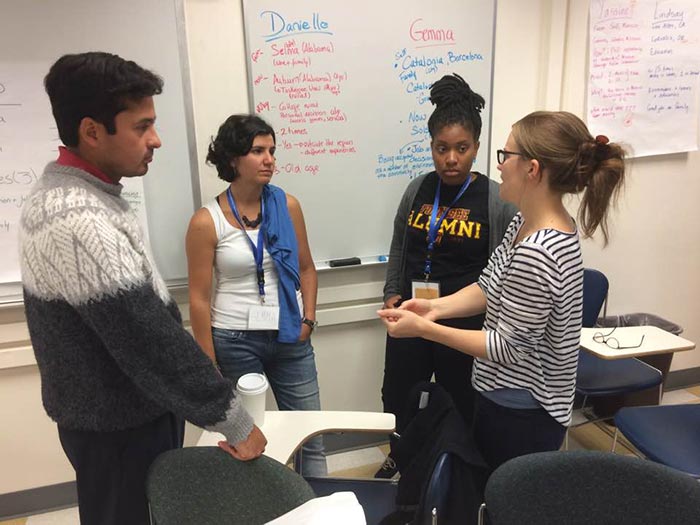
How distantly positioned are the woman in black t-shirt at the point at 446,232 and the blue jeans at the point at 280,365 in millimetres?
395

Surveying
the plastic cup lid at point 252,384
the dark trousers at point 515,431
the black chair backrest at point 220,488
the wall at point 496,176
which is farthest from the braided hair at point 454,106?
the black chair backrest at point 220,488

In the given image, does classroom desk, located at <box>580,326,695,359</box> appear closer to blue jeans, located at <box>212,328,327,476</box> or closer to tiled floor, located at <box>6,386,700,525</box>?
tiled floor, located at <box>6,386,700,525</box>

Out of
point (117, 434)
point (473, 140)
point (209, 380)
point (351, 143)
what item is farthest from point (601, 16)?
point (117, 434)

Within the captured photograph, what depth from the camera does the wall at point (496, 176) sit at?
201cm

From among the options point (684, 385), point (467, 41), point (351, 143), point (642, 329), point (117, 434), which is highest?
point (467, 41)

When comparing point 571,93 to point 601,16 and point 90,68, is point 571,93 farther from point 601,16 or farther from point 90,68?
point 90,68

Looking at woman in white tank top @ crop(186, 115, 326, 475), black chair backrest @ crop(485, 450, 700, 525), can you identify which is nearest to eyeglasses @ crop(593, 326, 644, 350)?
black chair backrest @ crop(485, 450, 700, 525)

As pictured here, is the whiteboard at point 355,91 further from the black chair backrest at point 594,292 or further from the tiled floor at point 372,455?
the tiled floor at point 372,455

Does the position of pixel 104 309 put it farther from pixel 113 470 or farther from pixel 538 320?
pixel 538 320

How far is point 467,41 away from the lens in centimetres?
229

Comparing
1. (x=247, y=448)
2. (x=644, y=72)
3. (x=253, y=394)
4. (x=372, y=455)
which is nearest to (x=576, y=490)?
(x=247, y=448)

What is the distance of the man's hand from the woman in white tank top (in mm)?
702

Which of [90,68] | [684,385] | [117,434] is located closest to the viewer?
[90,68]

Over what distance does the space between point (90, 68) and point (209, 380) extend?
69 cm
